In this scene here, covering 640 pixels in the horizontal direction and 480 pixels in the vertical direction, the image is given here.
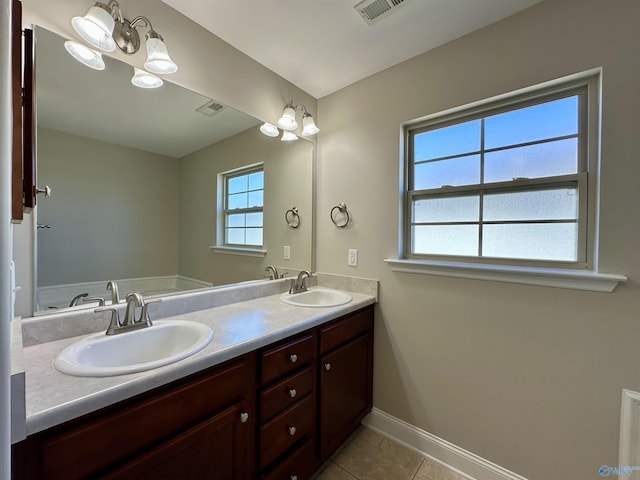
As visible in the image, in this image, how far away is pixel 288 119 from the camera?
1811mm

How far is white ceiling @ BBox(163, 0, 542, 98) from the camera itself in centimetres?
133

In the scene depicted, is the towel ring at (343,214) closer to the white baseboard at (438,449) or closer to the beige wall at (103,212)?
the beige wall at (103,212)

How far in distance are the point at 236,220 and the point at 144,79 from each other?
0.85 m

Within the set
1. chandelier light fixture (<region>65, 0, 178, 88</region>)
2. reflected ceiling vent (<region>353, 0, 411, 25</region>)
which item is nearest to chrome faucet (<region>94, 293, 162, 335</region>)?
chandelier light fixture (<region>65, 0, 178, 88</region>)

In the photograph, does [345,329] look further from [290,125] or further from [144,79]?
[144,79]

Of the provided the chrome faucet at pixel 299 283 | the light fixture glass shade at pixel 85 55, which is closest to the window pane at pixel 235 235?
the chrome faucet at pixel 299 283

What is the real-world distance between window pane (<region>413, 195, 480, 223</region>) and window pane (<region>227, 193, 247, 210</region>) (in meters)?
1.13

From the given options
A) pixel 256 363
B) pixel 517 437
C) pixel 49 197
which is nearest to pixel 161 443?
pixel 256 363

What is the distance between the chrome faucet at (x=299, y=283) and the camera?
1.91 m

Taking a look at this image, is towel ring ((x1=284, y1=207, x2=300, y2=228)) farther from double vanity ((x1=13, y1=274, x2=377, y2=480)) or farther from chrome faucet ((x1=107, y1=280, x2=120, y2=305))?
chrome faucet ((x1=107, y1=280, x2=120, y2=305))

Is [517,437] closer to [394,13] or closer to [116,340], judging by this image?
[116,340]

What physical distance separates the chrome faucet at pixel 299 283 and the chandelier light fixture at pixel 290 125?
3.25 ft

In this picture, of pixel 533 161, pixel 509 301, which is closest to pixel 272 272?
pixel 509 301

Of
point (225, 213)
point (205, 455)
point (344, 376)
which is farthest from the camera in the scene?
point (225, 213)
